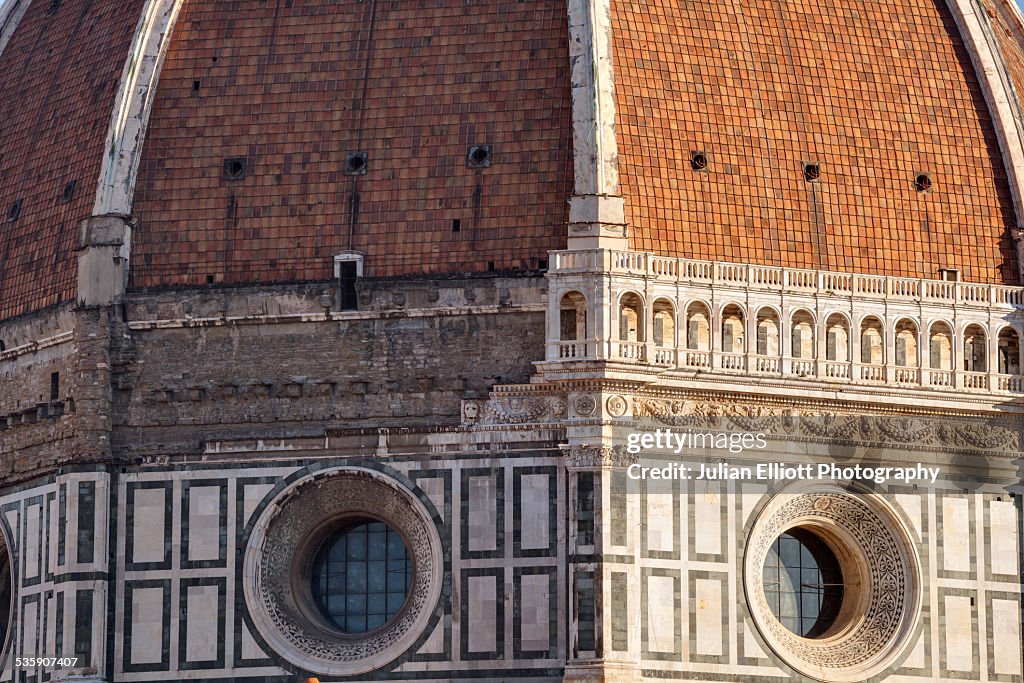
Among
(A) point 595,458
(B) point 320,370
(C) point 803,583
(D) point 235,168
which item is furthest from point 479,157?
(C) point 803,583

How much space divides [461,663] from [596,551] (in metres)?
2.25

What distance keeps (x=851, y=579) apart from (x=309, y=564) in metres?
7.29

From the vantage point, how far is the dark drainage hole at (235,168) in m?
41.0

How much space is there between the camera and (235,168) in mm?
41031

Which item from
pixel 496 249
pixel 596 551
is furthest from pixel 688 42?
pixel 596 551

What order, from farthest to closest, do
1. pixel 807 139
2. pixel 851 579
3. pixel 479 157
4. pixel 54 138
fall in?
pixel 54 138 < pixel 807 139 < pixel 479 157 < pixel 851 579

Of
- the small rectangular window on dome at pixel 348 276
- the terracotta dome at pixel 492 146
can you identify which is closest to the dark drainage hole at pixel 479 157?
the terracotta dome at pixel 492 146

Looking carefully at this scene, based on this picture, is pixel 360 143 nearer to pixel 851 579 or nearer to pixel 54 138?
pixel 54 138

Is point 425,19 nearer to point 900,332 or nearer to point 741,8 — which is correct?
point 741,8

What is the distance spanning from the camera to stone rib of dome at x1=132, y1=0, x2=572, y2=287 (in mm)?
40219

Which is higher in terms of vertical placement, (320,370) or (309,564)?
(320,370)

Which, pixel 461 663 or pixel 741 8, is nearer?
pixel 461 663

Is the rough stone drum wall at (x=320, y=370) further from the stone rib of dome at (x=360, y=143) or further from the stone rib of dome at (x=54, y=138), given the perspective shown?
the stone rib of dome at (x=54, y=138)

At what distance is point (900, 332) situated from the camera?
40656 millimetres
